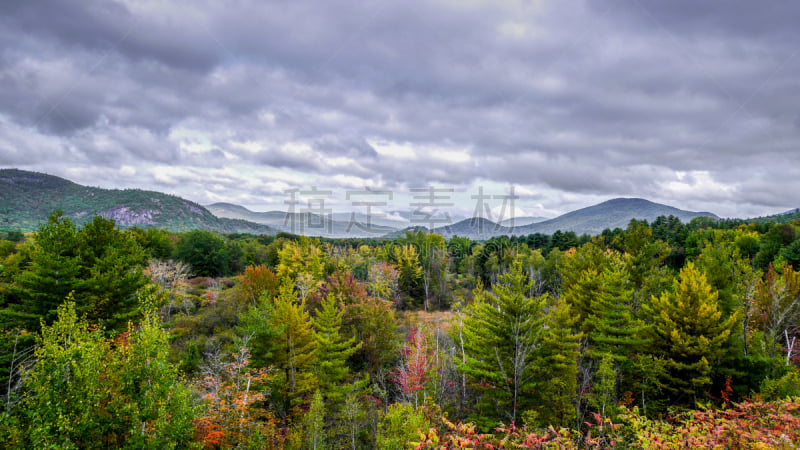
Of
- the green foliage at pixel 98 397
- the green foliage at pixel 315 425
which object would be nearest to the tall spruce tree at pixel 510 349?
the green foliage at pixel 315 425

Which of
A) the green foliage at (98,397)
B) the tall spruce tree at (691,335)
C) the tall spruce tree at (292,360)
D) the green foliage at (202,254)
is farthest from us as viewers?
the green foliage at (202,254)

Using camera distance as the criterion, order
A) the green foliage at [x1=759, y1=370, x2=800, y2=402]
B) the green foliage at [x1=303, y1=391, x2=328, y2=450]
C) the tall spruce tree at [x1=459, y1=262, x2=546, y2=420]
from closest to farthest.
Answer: the green foliage at [x1=303, y1=391, x2=328, y2=450] < the green foliage at [x1=759, y1=370, x2=800, y2=402] < the tall spruce tree at [x1=459, y1=262, x2=546, y2=420]

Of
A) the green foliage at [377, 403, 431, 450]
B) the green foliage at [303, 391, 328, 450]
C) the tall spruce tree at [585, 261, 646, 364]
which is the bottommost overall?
the green foliage at [303, 391, 328, 450]

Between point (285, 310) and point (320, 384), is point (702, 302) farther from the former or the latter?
point (285, 310)

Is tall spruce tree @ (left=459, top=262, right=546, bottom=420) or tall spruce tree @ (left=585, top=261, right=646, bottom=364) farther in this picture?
tall spruce tree @ (left=585, top=261, right=646, bottom=364)

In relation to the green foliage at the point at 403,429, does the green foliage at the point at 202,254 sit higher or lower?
higher

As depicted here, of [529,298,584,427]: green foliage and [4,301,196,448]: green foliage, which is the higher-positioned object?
[4,301,196,448]: green foliage

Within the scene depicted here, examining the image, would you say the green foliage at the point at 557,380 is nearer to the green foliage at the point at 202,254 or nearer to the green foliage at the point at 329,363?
the green foliage at the point at 329,363

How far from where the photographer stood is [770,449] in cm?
616

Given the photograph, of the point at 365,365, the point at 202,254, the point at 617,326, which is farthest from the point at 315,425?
the point at 202,254

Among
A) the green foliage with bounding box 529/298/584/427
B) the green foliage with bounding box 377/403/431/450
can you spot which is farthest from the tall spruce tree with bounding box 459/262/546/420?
the green foliage with bounding box 377/403/431/450

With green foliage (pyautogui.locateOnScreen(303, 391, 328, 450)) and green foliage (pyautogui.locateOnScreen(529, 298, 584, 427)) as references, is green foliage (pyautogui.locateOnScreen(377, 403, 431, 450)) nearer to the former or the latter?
green foliage (pyautogui.locateOnScreen(303, 391, 328, 450))

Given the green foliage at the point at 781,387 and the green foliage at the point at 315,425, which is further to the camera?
the green foliage at the point at 781,387

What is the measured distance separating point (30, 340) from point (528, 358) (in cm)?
2855
